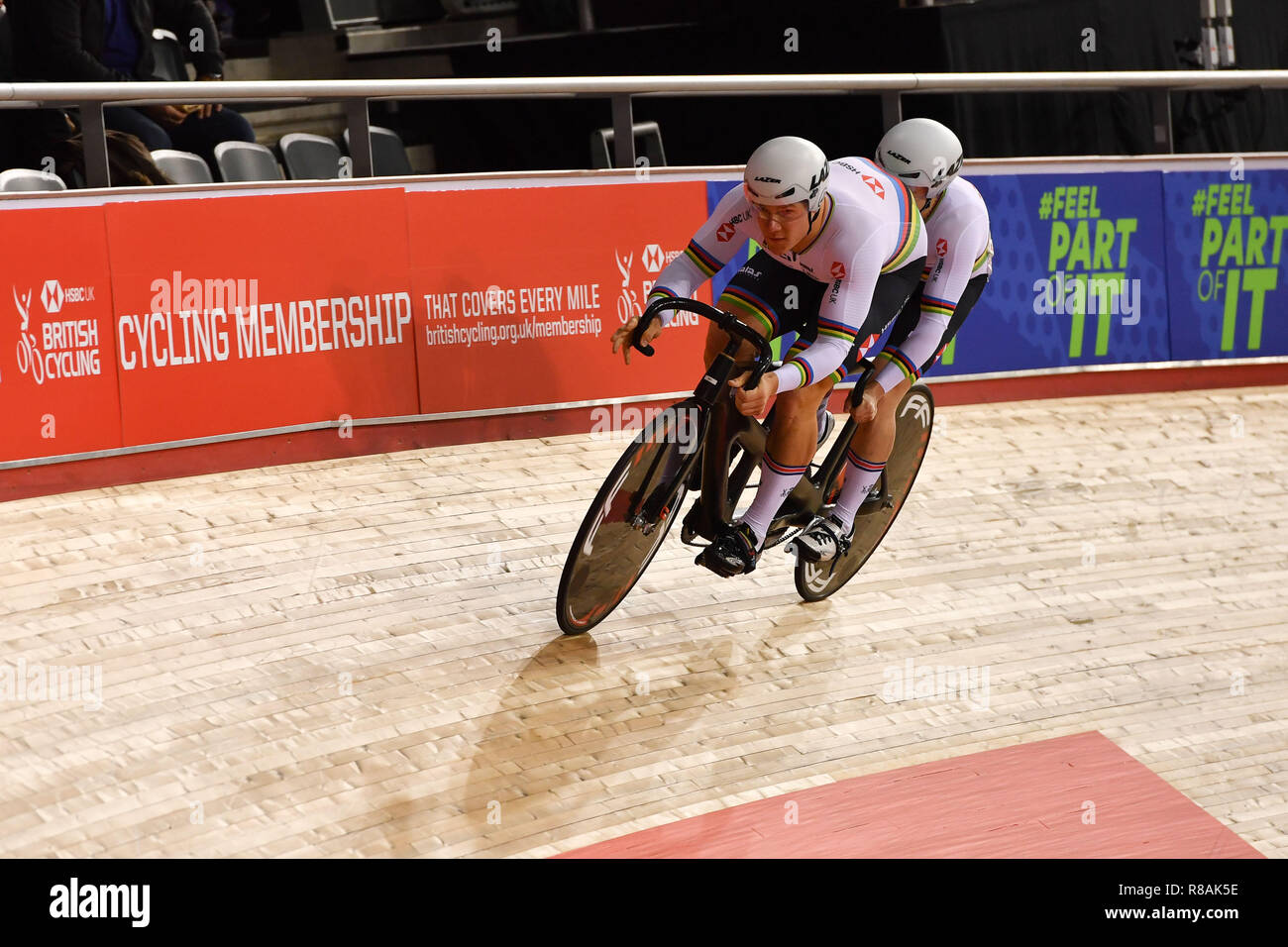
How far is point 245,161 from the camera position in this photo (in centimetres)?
679

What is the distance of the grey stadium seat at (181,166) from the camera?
6129 mm

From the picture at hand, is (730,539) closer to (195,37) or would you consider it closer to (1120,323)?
(1120,323)

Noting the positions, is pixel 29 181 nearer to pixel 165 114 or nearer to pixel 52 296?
pixel 52 296

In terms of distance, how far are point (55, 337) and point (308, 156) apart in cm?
293

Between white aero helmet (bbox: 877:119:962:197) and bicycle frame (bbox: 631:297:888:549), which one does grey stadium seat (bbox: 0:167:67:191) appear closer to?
bicycle frame (bbox: 631:297:888:549)

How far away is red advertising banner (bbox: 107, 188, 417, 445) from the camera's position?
5418 millimetres

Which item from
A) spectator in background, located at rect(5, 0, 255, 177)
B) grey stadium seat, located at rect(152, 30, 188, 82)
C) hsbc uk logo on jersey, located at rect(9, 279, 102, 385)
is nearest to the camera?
hsbc uk logo on jersey, located at rect(9, 279, 102, 385)

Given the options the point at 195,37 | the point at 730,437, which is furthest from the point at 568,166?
the point at 730,437

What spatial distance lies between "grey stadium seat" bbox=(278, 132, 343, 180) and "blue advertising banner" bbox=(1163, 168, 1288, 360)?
486 cm

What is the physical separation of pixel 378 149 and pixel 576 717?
496 cm

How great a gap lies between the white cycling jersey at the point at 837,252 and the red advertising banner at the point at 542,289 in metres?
1.95

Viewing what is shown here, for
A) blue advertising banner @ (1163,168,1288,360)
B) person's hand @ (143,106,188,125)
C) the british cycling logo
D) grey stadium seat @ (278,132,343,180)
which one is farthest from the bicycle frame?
blue advertising banner @ (1163,168,1288,360)

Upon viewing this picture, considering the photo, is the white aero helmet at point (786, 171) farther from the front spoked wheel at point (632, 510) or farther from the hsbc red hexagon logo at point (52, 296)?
the hsbc red hexagon logo at point (52, 296)

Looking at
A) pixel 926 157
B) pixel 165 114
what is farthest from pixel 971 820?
pixel 165 114
